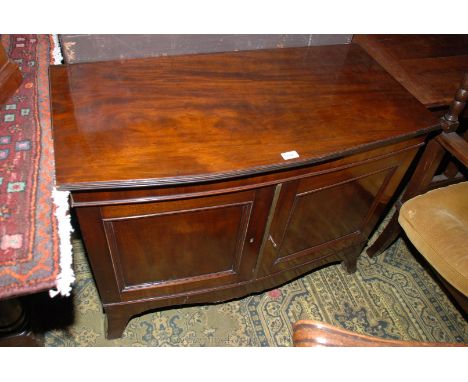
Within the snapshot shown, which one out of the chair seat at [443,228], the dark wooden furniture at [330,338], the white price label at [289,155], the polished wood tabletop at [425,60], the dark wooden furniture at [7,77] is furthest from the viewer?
the polished wood tabletop at [425,60]

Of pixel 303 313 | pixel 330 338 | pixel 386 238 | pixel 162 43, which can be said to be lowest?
pixel 303 313

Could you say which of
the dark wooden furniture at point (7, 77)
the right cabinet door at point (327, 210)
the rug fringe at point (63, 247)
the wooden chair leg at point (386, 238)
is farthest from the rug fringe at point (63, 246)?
the wooden chair leg at point (386, 238)

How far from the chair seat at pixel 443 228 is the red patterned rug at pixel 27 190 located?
95 cm

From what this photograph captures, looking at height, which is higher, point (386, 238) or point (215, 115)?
point (215, 115)

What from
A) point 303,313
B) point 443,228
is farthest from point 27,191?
point 443,228

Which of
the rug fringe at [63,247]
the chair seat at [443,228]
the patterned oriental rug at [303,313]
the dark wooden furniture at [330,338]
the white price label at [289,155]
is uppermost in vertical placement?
the white price label at [289,155]

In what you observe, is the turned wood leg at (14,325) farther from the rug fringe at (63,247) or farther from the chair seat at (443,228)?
the chair seat at (443,228)

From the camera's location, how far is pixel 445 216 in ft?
3.66

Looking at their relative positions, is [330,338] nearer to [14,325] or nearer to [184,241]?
[184,241]

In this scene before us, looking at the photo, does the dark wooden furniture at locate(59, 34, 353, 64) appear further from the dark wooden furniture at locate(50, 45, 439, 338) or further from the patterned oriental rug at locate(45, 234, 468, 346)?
the patterned oriental rug at locate(45, 234, 468, 346)

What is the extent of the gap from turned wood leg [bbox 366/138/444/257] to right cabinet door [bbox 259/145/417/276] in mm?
161

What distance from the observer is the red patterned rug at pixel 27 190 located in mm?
660

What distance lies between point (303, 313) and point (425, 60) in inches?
37.3
